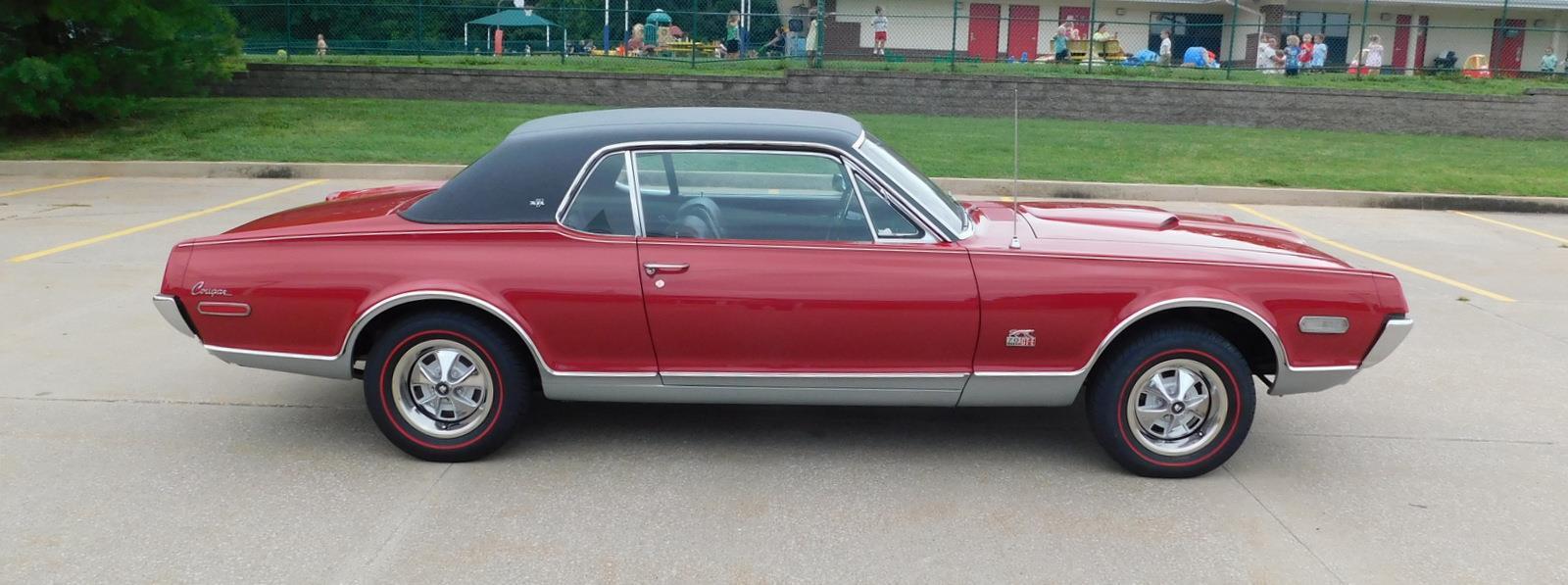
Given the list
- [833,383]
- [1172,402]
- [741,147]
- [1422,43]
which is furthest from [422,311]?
[1422,43]

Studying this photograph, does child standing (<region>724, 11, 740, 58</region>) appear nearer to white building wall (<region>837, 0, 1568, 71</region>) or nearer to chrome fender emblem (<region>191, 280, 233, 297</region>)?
white building wall (<region>837, 0, 1568, 71</region>)

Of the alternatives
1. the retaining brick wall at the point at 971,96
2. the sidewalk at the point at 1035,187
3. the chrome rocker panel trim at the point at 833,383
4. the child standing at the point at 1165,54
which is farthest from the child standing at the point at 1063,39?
the chrome rocker panel trim at the point at 833,383

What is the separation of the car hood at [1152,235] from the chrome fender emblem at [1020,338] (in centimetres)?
34

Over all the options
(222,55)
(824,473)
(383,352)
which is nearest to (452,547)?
(383,352)

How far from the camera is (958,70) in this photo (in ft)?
77.9

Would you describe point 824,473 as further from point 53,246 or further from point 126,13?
point 126,13

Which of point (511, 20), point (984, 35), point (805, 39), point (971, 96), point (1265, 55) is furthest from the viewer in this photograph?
point (511, 20)

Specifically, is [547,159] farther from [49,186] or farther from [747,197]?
[49,186]

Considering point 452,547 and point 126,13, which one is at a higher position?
point 126,13

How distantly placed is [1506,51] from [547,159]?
32.0 metres

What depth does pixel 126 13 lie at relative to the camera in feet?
55.6

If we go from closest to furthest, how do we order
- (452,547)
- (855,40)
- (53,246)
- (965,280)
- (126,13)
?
1. (452,547)
2. (965,280)
3. (53,246)
4. (126,13)
5. (855,40)

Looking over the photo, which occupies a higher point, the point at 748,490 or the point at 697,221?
the point at 697,221

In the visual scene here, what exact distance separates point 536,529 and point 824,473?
3.90 ft
